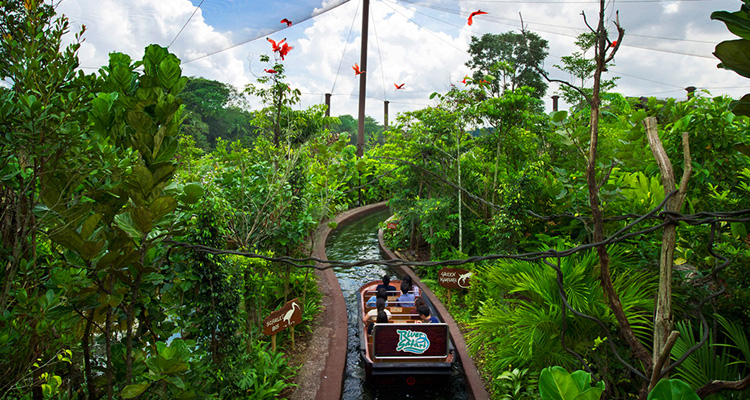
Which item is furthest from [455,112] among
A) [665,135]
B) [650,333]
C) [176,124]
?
[176,124]

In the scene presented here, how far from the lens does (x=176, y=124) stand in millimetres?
1626

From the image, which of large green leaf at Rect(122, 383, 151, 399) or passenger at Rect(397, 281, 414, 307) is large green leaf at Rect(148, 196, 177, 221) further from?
passenger at Rect(397, 281, 414, 307)

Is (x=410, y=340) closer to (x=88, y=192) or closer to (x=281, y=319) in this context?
(x=281, y=319)

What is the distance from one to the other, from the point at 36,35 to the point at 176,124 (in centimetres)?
62

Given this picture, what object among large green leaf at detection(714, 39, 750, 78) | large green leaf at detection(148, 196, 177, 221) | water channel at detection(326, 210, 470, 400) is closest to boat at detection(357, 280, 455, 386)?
water channel at detection(326, 210, 470, 400)

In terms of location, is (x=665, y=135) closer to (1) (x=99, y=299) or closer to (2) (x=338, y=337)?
(2) (x=338, y=337)

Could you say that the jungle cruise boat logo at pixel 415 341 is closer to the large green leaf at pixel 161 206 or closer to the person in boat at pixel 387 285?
the person in boat at pixel 387 285

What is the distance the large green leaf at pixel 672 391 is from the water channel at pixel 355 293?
4.48m

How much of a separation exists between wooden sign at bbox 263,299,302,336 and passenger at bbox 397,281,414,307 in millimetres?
2419

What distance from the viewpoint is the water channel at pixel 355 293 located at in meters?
5.06

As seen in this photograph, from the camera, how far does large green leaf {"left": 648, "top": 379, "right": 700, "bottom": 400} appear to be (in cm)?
93

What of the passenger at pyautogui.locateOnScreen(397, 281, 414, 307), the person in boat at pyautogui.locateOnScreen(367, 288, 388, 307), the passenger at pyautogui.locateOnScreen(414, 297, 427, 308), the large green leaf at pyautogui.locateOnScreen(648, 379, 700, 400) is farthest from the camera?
the passenger at pyautogui.locateOnScreen(397, 281, 414, 307)

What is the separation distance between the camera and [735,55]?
99cm

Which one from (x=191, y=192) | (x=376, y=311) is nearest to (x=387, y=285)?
(x=376, y=311)
